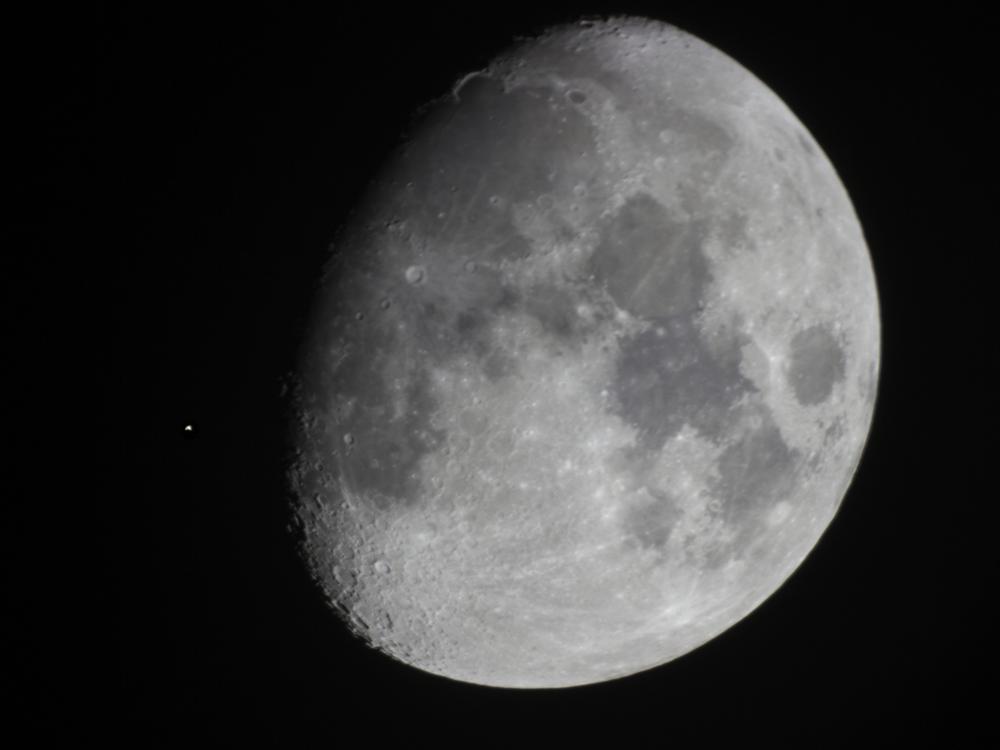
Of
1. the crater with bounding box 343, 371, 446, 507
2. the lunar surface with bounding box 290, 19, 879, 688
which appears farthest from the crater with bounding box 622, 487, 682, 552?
the crater with bounding box 343, 371, 446, 507

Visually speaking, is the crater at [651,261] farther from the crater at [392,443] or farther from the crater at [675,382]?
the crater at [392,443]

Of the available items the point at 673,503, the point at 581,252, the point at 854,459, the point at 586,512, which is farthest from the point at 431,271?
the point at 854,459

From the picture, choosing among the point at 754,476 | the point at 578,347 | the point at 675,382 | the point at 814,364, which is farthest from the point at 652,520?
the point at 814,364

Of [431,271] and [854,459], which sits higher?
[431,271]

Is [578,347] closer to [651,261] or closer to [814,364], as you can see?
[651,261]

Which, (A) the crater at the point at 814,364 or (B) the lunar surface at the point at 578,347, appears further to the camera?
(A) the crater at the point at 814,364

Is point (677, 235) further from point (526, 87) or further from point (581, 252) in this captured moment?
point (526, 87)

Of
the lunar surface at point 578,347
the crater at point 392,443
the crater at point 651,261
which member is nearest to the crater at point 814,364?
the lunar surface at point 578,347

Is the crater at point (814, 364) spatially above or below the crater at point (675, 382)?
above
